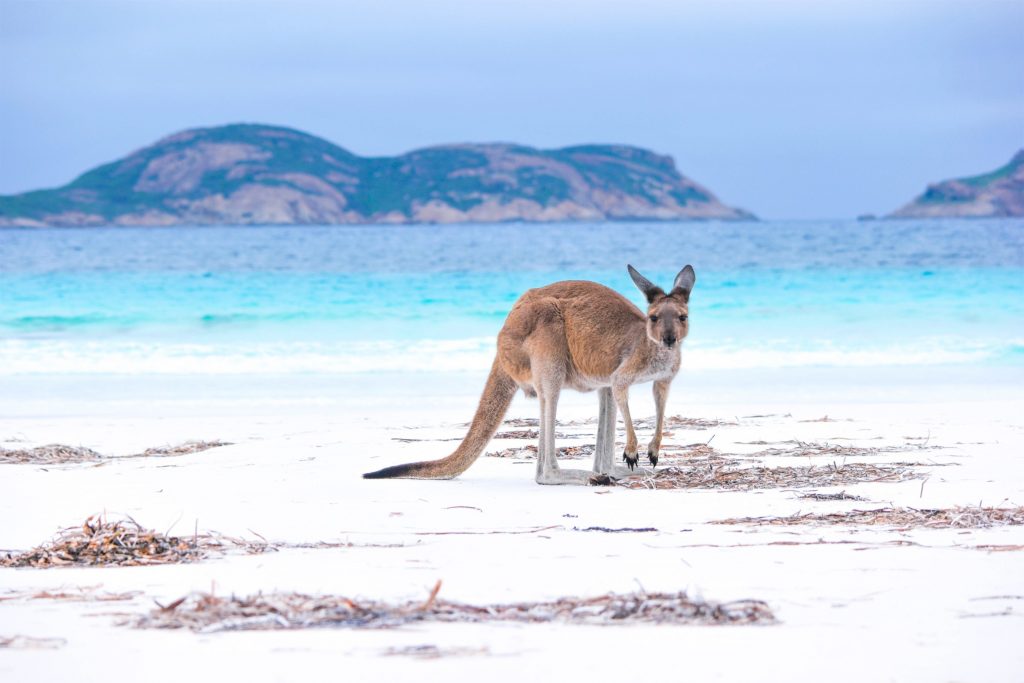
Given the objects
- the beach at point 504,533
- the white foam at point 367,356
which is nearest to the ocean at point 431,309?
the white foam at point 367,356

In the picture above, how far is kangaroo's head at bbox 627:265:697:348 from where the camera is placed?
4.59m

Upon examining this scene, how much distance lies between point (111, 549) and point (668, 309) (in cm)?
229

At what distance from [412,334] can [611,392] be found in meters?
12.5

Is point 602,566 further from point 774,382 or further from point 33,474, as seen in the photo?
point 774,382

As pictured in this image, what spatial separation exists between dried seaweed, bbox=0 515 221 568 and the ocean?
8.45 metres

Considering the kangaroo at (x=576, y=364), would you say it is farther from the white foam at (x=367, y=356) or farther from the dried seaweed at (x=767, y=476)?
the white foam at (x=367, y=356)

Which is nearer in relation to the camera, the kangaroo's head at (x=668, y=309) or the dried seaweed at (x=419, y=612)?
the dried seaweed at (x=419, y=612)

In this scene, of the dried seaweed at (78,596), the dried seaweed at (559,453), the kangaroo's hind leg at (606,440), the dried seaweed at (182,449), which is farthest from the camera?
the dried seaweed at (182,449)

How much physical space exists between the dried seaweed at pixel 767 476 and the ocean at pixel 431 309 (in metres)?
7.22

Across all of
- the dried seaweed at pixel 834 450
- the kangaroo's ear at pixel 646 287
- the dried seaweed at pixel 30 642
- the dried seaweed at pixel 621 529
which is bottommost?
the dried seaweed at pixel 30 642

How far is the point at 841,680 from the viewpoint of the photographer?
8.23 feet

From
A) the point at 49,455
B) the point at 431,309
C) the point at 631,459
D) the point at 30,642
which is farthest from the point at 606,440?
the point at 431,309

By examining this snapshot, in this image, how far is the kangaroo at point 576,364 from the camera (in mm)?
4770

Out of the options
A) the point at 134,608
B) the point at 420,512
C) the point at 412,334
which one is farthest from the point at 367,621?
the point at 412,334
